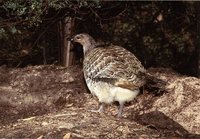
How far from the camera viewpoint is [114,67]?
8.41m

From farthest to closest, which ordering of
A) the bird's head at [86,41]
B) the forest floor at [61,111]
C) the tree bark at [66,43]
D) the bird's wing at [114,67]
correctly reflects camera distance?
the tree bark at [66,43] → the bird's head at [86,41] → the bird's wing at [114,67] → the forest floor at [61,111]

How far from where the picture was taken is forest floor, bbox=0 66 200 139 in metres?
7.69

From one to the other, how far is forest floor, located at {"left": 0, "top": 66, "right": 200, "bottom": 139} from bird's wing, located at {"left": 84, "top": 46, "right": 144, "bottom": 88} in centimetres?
52

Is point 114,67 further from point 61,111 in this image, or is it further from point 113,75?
point 61,111

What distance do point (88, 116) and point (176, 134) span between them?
3.93 ft

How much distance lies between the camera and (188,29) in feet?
41.1

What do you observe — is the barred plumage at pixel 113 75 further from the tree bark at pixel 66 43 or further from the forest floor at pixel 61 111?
the tree bark at pixel 66 43

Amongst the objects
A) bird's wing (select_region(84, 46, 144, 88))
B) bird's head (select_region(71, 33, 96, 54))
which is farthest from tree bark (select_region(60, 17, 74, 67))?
bird's wing (select_region(84, 46, 144, 88))

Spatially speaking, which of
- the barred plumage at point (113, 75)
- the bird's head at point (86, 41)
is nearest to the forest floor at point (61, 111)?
the barred plumage at point (113, 75)

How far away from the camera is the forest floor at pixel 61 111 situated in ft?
25.2

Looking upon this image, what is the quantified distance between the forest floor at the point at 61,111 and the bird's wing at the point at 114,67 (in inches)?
20.4

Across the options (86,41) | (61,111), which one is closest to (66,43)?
(86,41)

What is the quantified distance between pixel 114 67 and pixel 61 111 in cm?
105

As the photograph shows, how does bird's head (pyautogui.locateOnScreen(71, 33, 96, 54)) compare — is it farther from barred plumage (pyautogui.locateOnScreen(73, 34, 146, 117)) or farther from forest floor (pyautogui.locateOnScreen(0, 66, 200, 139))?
barred plumage (pyautogui.locateOnScreen(73, 34, 146, 117))
